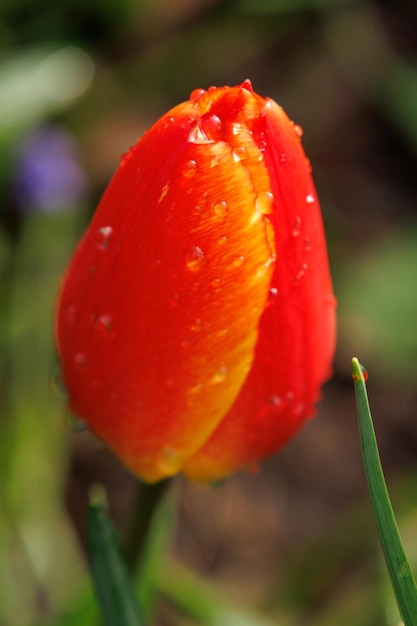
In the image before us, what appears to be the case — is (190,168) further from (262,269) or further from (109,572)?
(109,572)

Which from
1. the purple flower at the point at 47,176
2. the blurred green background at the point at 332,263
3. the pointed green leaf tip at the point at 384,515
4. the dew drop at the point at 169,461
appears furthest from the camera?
the purple flower at the point at 47,176

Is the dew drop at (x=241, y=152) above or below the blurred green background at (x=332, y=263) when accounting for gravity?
above

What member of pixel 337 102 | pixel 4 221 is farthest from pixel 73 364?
pixel 337 102

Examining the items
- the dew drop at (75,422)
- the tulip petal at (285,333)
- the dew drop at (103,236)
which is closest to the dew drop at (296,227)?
the tulip petal at (285,333)

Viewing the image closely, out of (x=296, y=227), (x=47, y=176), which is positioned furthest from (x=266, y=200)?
(x=47, y=176)

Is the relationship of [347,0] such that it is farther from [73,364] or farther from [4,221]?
[73,364]

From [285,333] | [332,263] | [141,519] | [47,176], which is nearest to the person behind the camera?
[285,333]

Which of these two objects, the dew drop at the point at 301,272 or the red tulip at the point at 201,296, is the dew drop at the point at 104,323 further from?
the dew drop at the point at 301,272
